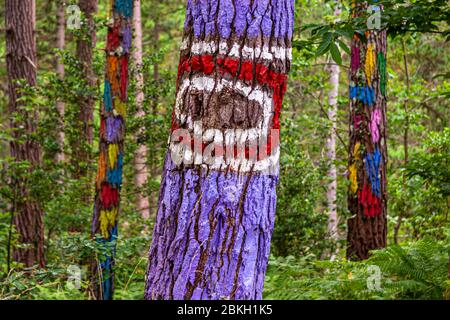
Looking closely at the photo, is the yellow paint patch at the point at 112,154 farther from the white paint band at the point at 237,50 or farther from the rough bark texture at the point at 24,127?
the white paint band at the point at 237,50

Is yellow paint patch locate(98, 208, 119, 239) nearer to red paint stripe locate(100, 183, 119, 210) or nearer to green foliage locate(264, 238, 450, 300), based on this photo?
red paint stripe locate(100, 183, 119, 210)

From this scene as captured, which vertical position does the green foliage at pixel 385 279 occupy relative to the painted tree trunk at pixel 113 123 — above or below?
below

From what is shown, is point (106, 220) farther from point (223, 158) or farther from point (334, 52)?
point (223, 158)

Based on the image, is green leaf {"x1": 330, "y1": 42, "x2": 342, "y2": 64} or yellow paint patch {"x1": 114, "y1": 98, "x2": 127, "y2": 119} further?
yellow paint patch {"x1": 114, "y1": 98, "x2": 127, "y2": 119}

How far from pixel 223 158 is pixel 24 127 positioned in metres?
8.84

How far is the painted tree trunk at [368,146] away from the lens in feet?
24.8

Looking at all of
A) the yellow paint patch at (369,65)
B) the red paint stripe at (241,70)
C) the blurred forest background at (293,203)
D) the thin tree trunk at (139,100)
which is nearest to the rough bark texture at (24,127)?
the blurred forest background at (293,203)

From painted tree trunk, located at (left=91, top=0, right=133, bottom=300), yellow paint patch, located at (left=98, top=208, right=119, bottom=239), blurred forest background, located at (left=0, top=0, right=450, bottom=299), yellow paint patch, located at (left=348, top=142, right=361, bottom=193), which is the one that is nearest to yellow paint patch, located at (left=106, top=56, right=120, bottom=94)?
painted tree trunk, located at (left=91, top=0, right=133, bottom=300)

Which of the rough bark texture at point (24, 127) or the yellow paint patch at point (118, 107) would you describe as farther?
the rough bark texture at point (24, 127)

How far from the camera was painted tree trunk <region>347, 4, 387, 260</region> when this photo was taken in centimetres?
755

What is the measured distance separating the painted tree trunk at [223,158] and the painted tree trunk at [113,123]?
520 cm

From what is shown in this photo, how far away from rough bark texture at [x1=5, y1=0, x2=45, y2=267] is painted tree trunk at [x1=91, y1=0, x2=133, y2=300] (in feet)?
8.26
